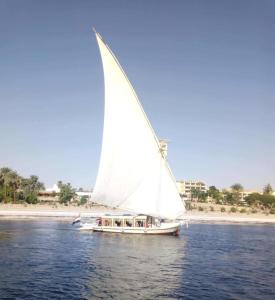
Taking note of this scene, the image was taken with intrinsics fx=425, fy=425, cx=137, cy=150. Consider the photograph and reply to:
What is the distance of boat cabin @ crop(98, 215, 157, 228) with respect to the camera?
236 ft

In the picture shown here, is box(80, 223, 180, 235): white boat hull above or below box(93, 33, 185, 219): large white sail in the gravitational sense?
below

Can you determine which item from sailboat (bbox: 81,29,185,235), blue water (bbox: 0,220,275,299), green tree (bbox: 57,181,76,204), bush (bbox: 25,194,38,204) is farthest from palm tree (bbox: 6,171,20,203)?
sailboat (bbox: 81,29,185,235)

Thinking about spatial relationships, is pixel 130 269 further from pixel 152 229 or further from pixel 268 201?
pixel 268 201

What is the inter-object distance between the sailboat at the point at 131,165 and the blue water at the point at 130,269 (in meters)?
5.59

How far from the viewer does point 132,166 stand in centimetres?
6600

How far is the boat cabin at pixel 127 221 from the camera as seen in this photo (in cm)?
7206

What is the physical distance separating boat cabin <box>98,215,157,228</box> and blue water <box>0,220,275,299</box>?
5922mm

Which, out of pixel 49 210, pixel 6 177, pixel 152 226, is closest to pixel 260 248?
pixel 152 226

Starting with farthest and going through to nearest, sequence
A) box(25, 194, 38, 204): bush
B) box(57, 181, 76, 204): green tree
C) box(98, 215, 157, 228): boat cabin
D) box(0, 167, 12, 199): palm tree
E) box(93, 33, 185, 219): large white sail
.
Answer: box(57, 181, 76, 204): green tree, box(25, 194, 38, 204): bush, box(0, 167, 12, 199): palm tree, box(98, 215, 157, 228): boat cabin, box(93, 33, 185, 219): large white sail

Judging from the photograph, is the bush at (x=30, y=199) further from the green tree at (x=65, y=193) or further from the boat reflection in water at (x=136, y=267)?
the boat reflection in water at (x=136, y=267)

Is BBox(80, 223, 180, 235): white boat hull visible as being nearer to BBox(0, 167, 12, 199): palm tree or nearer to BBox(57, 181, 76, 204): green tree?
BBox(0, 167, 12, 199): palm tree

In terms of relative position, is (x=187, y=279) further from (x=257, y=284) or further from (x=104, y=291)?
(x=104, y=291)

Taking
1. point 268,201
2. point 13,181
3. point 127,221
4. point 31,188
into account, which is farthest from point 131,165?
point 268,201

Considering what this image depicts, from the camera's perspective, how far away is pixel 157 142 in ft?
215
